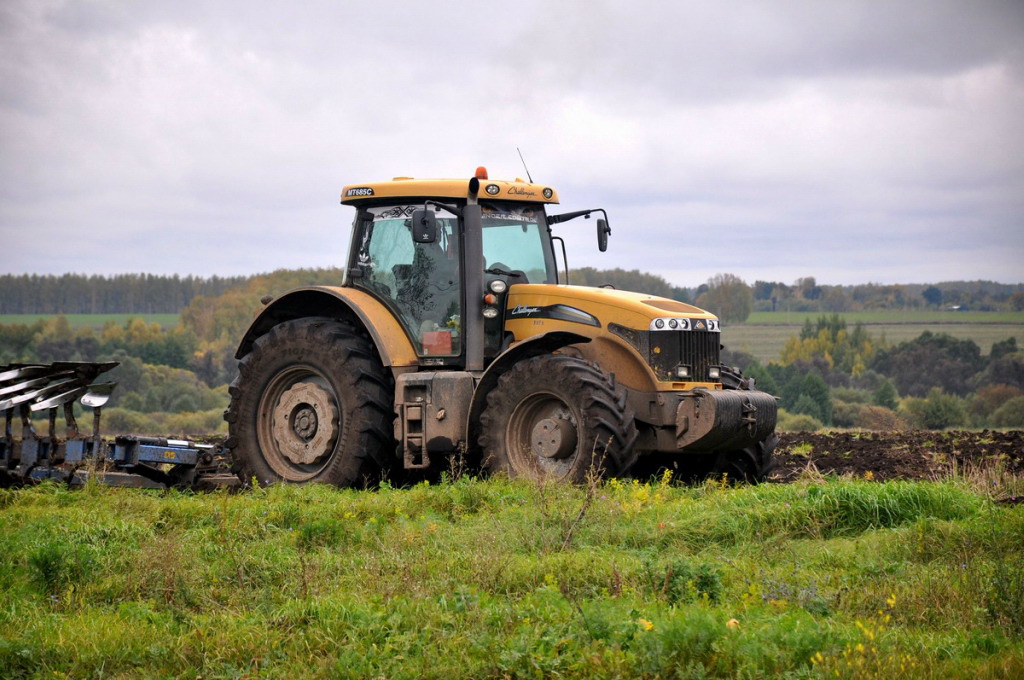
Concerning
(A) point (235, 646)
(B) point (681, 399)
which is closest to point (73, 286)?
(B) point (681, 399)

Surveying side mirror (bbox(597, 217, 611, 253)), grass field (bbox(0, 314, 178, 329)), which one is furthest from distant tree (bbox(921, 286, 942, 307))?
side mirror (bbox(597, 217, 611, 253))

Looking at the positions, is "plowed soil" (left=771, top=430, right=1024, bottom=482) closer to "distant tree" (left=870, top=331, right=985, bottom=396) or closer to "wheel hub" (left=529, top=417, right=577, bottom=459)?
"wheel hub" (left=529, top=417, right=577, bottom=459)

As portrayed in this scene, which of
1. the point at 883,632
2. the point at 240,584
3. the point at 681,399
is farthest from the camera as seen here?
the point at 681,399

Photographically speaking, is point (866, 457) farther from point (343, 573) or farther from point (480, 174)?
point (343, 573)

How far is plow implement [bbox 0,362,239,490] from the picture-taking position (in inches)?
431

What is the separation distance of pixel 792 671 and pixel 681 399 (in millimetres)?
5343

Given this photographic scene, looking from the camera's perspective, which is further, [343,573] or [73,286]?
A: [73,286]

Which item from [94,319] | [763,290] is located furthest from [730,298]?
[94,319]

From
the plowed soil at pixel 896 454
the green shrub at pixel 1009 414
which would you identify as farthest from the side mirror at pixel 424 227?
the green shrub at pixel 1009 414

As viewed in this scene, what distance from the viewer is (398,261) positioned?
1151 centimetres

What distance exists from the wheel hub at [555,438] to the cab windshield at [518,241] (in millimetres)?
1810

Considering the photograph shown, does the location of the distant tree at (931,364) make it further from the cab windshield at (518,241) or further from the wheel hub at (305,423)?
the wheel hub at (305,423)

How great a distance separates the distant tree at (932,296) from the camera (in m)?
68.0

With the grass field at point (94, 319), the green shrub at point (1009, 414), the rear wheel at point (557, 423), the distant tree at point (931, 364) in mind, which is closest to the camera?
the rear wheel at point (557, 423)
